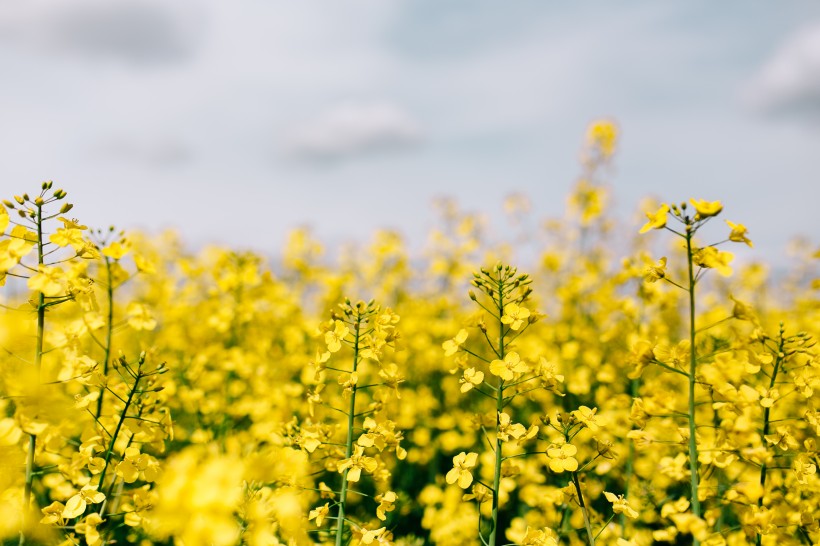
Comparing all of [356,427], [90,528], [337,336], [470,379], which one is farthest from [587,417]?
[90,528]

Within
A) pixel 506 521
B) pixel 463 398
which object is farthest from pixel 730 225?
pixel 463 398

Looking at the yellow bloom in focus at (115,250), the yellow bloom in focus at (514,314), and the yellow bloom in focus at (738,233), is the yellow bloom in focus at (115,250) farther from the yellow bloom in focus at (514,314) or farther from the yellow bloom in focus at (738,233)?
the yellow bloom in focus at (738,233)

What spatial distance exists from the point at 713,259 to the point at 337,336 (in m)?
1.40

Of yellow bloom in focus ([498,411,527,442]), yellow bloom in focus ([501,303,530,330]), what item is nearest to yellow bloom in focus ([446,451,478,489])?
yellow bloom in focus ([498,411,527,442])

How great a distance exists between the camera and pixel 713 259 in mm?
2008

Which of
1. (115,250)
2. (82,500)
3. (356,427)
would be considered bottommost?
(82,500)

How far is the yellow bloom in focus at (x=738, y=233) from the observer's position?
2.05m

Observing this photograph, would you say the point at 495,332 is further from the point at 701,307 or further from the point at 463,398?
the point at 701,307

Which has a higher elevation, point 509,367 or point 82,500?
point 509,367

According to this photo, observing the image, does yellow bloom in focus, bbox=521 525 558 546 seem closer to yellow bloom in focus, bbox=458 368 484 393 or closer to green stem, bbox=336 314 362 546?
yellow bloom in focus, bbox=458 368 484 393

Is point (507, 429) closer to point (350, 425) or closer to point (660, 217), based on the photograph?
point (350, 425)

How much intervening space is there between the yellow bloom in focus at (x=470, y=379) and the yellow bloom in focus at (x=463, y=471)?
0.80 feet

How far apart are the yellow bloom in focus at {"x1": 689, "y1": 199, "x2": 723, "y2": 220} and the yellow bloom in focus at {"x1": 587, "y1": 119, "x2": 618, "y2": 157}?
290 inches

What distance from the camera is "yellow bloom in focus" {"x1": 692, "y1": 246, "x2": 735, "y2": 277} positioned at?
1979 mm
